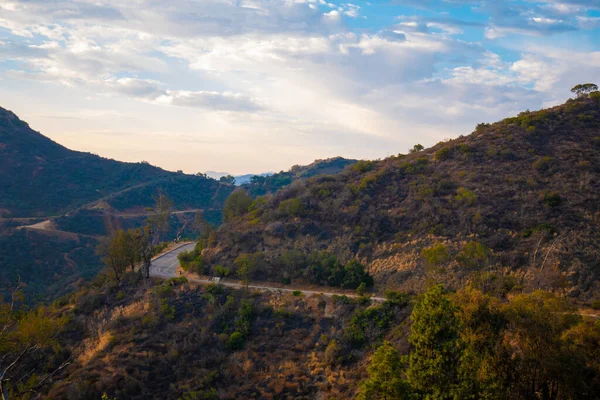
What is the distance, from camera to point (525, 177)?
3572 cm

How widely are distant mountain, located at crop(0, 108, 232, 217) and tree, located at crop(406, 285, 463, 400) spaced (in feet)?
280

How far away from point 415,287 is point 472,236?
6953 mm

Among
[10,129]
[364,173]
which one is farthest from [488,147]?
[10,129]

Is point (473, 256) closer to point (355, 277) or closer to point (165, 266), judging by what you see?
point (355, 277)

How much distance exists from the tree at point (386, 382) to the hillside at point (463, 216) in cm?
1211

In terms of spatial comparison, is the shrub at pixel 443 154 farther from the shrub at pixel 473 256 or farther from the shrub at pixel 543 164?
the shrub at pixel 473 256

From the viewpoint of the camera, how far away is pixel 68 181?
3856 inches

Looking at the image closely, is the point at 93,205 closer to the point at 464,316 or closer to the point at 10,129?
the point at 10,129

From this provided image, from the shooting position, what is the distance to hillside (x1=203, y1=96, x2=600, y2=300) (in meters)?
25.5

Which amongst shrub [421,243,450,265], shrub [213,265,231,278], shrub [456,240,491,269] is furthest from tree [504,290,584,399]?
shrub [213,265,231,278]

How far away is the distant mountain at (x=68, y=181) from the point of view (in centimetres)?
8569

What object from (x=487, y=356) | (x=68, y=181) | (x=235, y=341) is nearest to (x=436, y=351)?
(x=487, y=356)

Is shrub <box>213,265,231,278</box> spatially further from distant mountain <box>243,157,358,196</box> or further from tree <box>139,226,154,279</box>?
distant mountain <box>243,157,358,196</box>

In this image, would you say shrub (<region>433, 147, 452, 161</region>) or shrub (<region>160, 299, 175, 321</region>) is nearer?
shrub (<region>160, 299, 175, 321</region>)
